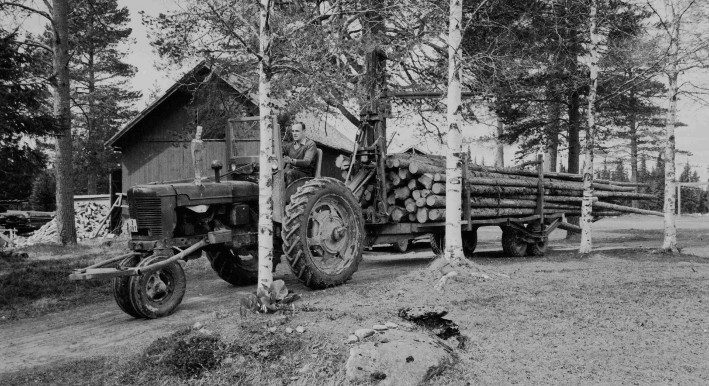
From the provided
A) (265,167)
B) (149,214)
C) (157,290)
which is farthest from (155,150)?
(265,167)

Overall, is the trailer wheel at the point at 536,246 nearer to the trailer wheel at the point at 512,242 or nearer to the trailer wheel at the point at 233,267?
the trailer wheel at the point at 512,242

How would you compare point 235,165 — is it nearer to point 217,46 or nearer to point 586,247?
point 217,46

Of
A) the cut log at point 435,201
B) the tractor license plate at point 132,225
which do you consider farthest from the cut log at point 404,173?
the tractor license plate at point 132,225

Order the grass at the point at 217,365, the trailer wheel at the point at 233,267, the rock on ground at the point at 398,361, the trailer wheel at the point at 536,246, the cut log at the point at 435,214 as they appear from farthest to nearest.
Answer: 1. the trailer wheel at the point at 536,246
2. the cut log at the point at 435,214
3. the trailer wheel at the point at 233,267
4. the grass at the point at 217,365
5. the rock on ground at the point at 398,361

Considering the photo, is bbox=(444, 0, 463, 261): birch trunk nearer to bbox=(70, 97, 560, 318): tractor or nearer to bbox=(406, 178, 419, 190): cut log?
bbox=(70, 97, 560, 318): tractor

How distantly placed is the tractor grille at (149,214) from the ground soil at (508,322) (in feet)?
3.85

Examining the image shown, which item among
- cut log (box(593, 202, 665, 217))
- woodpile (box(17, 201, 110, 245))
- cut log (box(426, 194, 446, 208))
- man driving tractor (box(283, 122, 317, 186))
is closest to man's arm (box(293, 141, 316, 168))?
man driving tractor (box(283, 122, 317, 186))

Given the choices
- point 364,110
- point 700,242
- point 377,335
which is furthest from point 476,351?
point 700,242

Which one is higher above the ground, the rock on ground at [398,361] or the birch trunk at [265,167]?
the birch trunk at [265,167]

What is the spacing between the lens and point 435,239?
14.0 metres

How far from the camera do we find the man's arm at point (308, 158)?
935 centimetres

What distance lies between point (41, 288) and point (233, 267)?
3.29 meters

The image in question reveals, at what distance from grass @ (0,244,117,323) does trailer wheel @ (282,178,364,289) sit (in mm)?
3633

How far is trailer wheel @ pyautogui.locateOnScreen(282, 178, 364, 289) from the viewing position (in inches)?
334
